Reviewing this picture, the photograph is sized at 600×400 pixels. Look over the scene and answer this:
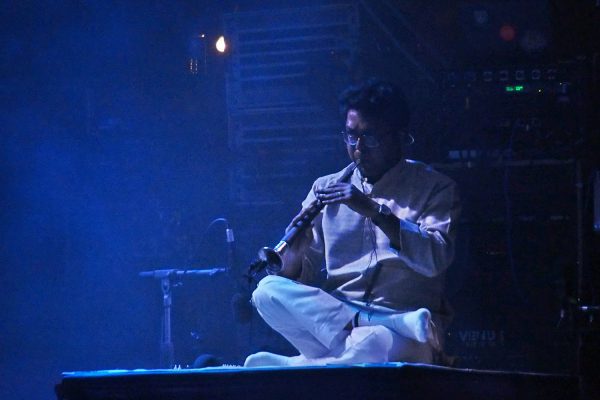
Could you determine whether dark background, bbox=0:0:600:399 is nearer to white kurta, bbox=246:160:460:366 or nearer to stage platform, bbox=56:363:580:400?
white kurta, bbox=246:160:460:366

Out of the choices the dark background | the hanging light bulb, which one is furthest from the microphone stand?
the hanging light bulb

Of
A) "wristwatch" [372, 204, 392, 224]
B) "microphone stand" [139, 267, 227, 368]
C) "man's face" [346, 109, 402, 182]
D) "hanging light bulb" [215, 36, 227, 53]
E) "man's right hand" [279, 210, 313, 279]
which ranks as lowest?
"microphone stand" [139, 267, 227, 368]

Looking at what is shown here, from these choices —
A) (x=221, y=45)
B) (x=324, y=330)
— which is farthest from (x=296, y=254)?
(x=221, y=45)

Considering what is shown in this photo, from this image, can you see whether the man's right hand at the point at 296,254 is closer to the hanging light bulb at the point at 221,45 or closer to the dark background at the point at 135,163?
the dark background at the point at 135,163

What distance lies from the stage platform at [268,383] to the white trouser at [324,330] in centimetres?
72

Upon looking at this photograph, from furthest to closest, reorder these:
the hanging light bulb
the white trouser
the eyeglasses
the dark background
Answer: the hanging light bulb < the dark background < the eyeglasses < the white trouser

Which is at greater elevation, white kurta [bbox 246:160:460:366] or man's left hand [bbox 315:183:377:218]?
man's left hand [bbox 315:183:377:218]

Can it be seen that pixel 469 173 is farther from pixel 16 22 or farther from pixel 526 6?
pixel 16 22

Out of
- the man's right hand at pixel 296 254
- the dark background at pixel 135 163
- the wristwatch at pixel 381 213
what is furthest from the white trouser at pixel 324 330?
the dark background at pixel 135 163

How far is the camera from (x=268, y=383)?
242 cm

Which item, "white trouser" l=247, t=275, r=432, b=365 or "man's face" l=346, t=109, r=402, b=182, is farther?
"man's face" l=346, t=109, r=402, b=182

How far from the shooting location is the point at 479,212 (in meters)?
4.32

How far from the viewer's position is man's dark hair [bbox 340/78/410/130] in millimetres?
3611

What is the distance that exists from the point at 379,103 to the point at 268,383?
1574 mm
